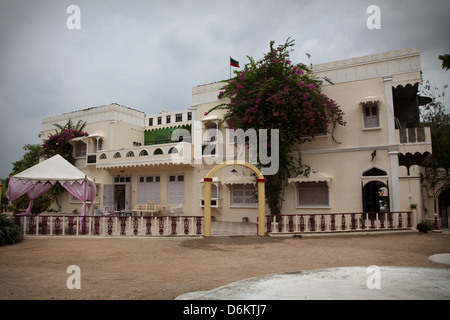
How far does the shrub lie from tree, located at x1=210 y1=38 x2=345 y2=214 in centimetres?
940

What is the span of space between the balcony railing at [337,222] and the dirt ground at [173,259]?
0.54 meters

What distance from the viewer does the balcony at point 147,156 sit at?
667 inches

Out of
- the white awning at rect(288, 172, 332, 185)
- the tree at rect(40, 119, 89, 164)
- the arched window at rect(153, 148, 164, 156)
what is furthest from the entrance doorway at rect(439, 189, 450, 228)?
the tree at rect(40, 119, 89, 164)

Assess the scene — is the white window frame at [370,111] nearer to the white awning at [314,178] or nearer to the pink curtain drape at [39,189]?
the white awning at [314,178]

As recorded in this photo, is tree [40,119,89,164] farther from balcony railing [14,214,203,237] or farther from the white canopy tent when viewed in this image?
balcony railing [14,214,203,237]

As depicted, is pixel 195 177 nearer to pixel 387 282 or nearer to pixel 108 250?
pixel 108 250

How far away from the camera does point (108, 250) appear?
28.5ft

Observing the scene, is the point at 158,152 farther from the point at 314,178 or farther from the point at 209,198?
the point at 314,178

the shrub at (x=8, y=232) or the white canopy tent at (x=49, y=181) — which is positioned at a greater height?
the white canopy tent at (x=49, y=181)

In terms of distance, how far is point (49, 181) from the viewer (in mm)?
13125

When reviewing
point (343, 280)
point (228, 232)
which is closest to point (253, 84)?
point (228, 232)

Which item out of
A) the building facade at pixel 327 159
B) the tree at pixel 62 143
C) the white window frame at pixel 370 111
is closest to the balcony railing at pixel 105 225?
the building facade at pixel 327 159

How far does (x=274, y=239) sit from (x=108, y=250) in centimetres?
531

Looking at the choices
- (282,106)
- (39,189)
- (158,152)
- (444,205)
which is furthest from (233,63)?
(444,205)
